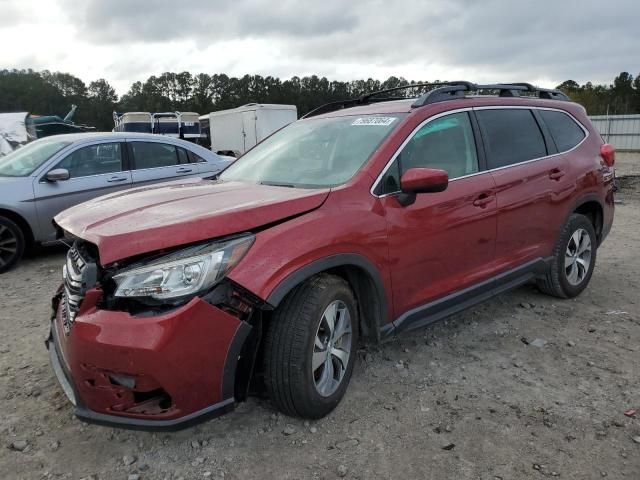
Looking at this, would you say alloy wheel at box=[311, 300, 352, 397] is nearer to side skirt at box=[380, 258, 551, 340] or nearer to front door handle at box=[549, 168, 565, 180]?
side skirt at box=[380, 258, 551, 340]

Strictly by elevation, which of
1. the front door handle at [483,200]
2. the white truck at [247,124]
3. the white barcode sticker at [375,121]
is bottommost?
the front door handle at [483,200]

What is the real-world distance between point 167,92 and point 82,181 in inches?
3895

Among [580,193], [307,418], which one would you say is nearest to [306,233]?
[307,418]

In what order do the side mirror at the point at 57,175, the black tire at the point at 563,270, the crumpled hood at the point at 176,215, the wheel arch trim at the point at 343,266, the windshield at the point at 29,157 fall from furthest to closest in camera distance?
the windshield at the point at 29,157 < the side mirror at the point at 57,175 < the black tire at the point at 563,270 < the wheel arch trim at the point at 343,266 < the crumpled hood at the point at 176,215

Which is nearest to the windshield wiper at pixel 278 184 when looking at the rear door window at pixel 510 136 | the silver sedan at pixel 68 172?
the rear door window at pixel 510 136

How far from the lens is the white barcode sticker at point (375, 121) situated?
329cm

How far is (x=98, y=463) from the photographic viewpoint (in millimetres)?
2496

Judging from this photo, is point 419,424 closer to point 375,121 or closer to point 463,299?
point 463,299

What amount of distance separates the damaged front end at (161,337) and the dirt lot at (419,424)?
384mm

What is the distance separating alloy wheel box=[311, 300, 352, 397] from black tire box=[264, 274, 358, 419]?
7cm

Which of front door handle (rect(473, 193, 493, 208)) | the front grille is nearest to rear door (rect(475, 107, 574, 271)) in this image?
front door handle (rect(473, 193, 493, 208))

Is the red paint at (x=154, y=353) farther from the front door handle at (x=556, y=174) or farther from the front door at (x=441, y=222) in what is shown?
the front door handle at (x=556, y=174)

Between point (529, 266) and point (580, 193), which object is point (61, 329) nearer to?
point (529, 266)

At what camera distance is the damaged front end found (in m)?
2.17
